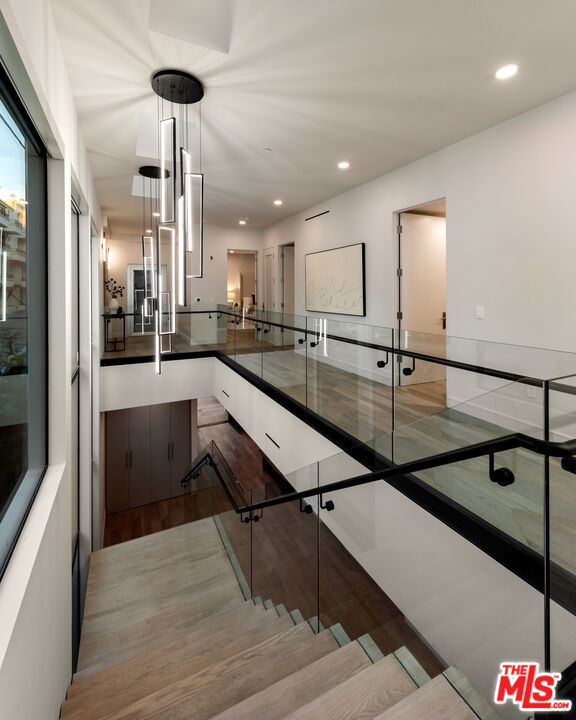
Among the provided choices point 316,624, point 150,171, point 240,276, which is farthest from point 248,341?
point 240,276

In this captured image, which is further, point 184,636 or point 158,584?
point 158,584

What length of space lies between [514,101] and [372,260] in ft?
8.25

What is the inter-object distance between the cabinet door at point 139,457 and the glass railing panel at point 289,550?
260 inches

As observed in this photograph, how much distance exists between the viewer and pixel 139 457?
9320 mm

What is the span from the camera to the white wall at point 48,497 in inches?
53.7

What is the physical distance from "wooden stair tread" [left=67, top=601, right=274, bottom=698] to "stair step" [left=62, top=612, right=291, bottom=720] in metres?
0.01

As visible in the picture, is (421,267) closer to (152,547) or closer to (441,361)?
(441,361)

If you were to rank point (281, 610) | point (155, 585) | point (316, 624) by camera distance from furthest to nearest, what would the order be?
point (155, 585)
point (281, 610)
point (316, 624)

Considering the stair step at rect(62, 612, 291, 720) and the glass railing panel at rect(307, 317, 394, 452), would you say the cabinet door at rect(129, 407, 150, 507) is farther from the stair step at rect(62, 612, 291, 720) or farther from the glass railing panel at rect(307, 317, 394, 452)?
Result: the stair step at rect(62, 612, 291, 720)

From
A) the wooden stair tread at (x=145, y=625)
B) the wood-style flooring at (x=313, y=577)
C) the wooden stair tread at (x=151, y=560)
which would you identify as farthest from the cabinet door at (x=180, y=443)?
the wooden stair tread at (x=145, y=625)

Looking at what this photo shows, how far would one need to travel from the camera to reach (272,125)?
3.75 metres

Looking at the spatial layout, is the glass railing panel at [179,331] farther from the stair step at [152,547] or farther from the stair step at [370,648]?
the stair step at [370,648]

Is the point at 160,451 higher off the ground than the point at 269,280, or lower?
lower

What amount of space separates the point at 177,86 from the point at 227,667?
12.9ft
